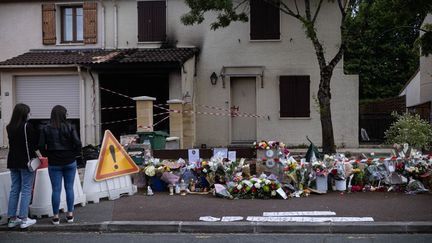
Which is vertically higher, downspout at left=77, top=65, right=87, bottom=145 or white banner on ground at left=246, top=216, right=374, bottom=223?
downspout at left=77, top=65, right=87, bottom=145

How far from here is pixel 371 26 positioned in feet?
52.6

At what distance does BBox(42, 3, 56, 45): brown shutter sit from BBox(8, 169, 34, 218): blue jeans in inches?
531

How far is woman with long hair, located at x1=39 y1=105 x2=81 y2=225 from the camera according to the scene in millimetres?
7980

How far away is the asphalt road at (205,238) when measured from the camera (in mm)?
7355

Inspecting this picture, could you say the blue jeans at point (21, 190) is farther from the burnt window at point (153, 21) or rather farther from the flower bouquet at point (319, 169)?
the burnt window at point (153, 21)

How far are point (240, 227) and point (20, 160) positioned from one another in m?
3.28

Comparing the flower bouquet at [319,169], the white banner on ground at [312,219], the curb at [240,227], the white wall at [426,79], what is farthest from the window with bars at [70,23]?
the white wall at [426,79]

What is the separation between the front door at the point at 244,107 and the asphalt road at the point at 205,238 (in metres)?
12.4

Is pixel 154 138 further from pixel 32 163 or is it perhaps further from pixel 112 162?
pixel 32 163

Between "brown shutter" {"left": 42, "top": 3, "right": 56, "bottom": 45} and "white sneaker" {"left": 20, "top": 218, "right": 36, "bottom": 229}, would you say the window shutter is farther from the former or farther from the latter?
"white sneaker" {"left": 20, "top": 218, "right": 36, "bottom": 229}

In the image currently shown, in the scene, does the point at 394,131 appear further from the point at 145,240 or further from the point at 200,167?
the point at 145,240

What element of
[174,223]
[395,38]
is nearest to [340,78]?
[174,223]

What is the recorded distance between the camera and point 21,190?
8.08m

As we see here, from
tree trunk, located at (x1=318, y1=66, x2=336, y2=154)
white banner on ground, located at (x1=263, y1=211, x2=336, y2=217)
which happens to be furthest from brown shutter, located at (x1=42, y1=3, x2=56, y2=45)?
white banner on ground, located at (x1=263, y1=211, x2=336, y2=217)
